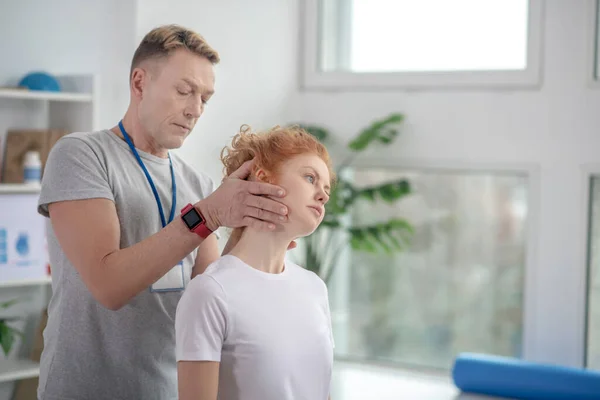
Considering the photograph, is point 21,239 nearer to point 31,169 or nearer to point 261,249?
point 31,169

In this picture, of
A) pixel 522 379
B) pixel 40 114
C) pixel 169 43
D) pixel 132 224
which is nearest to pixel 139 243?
pixel 132 224

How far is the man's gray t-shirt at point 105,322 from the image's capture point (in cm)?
150

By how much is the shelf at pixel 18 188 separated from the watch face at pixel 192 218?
192cm

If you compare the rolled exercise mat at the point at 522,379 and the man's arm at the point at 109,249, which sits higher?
the man's arm at the point at 109,249

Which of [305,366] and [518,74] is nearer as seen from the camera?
[305,366]

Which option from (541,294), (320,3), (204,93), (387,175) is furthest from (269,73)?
(204,93)

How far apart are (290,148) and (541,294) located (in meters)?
2.73

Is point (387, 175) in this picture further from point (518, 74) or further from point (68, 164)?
point (68, 164)

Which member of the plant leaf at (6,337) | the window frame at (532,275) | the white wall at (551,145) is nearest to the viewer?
the plant leaf at (6,337)

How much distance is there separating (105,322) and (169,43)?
1.77ft

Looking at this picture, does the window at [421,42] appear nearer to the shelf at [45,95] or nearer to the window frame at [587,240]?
the window frame at [587,240]

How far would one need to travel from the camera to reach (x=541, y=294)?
3854 millimetres

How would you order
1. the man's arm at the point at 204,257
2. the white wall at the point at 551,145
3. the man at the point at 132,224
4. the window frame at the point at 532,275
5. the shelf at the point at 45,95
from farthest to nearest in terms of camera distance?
the window frame at the point at 532,275, the white wall at the point at 551,145, the shelf at the point at 45,95, the man's arm at the point at 204,257, the man at the point at 132,224

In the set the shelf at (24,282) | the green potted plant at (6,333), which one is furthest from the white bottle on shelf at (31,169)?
the green potted plant at (6,333)
